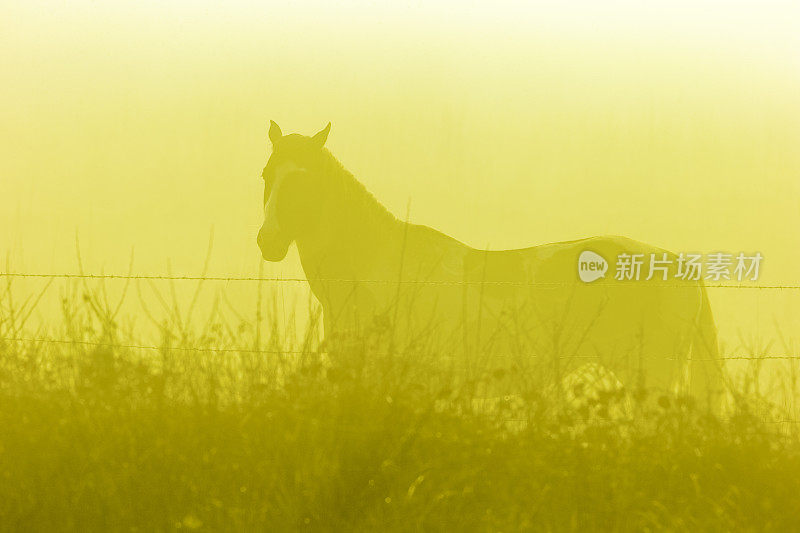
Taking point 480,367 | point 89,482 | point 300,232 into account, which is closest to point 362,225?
point 300,232

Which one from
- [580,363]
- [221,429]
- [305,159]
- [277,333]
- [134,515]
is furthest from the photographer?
[305,159]

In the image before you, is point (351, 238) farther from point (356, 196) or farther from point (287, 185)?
point (287, 185)

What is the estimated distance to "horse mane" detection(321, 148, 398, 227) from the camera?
5.37 meters

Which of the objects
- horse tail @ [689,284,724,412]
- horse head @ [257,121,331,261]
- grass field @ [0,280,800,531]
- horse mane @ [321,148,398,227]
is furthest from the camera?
horse mane @ [321,148,398,227]

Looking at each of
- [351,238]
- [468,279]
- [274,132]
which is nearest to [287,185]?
[274,132]

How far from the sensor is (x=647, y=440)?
12.1 feet

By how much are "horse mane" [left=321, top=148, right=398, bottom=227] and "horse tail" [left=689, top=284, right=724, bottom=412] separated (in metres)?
1.98

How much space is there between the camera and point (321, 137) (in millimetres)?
5203

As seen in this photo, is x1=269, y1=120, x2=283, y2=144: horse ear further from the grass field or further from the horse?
the grass field

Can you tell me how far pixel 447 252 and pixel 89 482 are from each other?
2733mm

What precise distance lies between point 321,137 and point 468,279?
1.28 m

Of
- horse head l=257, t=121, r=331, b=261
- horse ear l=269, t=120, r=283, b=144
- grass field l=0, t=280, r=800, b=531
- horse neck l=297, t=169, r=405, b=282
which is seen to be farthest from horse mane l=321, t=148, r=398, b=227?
grass field l=0, t=280, r=800, b=531

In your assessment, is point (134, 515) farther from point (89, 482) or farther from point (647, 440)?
point (647, 440)

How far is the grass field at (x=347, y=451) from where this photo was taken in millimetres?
3311
